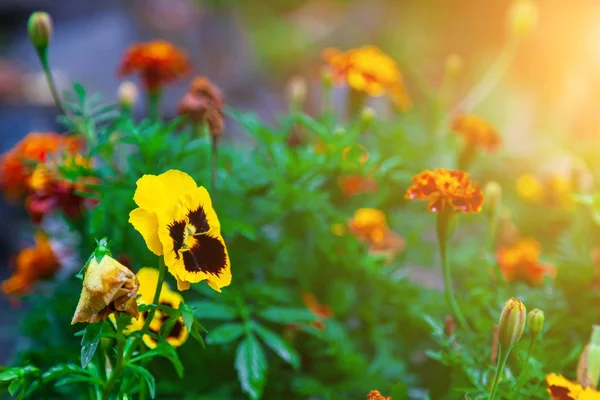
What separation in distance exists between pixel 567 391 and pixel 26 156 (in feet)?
2.96

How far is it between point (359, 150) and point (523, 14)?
62 cm

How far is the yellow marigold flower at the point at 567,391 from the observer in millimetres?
732

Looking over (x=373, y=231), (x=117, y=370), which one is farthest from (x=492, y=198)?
(x=117, y=370)

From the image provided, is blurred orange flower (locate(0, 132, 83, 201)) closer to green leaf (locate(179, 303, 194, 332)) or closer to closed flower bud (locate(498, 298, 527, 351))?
green leaf (locate(179, 303, 194, 332))

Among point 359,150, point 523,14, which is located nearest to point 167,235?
point 359,150

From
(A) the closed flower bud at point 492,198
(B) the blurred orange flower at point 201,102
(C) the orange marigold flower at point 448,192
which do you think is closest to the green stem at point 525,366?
(C) the orange marigold flower at point 448,192

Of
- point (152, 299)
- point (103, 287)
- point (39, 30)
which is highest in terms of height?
point (39, 30)

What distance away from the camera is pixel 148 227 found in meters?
0.69

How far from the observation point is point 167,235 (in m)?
0.69

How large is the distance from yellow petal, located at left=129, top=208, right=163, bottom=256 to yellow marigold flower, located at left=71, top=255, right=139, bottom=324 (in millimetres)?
47

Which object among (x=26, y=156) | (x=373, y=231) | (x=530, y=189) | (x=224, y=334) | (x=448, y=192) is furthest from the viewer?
(x=530, y=189)

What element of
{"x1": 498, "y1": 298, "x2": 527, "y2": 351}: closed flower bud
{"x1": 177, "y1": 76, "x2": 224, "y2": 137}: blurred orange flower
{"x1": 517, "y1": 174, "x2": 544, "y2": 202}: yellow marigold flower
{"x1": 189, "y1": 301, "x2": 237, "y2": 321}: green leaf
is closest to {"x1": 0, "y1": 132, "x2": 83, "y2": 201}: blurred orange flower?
{"x1": 177, "y1": 76, "x2": 224, "y2": 137}: blurred orange flower

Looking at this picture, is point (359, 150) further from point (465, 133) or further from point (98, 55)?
point (98, 55)

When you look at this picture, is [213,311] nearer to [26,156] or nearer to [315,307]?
[315,307]
